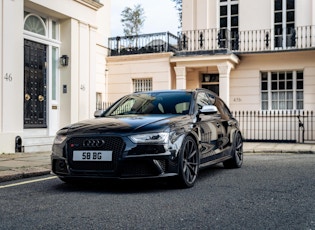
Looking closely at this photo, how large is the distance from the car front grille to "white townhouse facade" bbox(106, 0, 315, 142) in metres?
14.2

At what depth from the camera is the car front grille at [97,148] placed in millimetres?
6113

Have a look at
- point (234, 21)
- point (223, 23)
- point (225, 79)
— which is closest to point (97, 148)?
point (225, 79)

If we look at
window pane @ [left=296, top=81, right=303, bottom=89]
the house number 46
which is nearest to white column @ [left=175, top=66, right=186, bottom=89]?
window pane @ [left=296, top=81, right=303, bottom=89]

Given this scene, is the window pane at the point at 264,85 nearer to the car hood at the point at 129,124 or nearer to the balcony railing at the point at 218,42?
the balcony railing at the point at 218,42

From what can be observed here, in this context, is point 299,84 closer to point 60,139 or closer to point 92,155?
point 60,139

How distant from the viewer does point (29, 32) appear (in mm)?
13336

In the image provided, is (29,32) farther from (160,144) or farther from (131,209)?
(131,209)

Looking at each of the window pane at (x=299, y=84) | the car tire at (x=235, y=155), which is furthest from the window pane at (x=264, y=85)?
the car tire at (x=235, y=155)

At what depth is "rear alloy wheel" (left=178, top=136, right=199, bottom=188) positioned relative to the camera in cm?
645

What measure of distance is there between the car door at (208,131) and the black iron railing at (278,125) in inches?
475

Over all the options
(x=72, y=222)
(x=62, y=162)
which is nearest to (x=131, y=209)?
(x=72, y=222)

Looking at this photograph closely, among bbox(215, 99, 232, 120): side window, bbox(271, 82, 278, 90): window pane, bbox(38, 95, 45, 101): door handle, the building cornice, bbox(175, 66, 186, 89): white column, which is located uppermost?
the building cornice

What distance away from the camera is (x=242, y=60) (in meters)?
21.3

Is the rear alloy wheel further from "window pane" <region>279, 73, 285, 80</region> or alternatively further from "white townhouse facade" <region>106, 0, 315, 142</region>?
"window pane" <region>279, 73, 285, 80</region>
